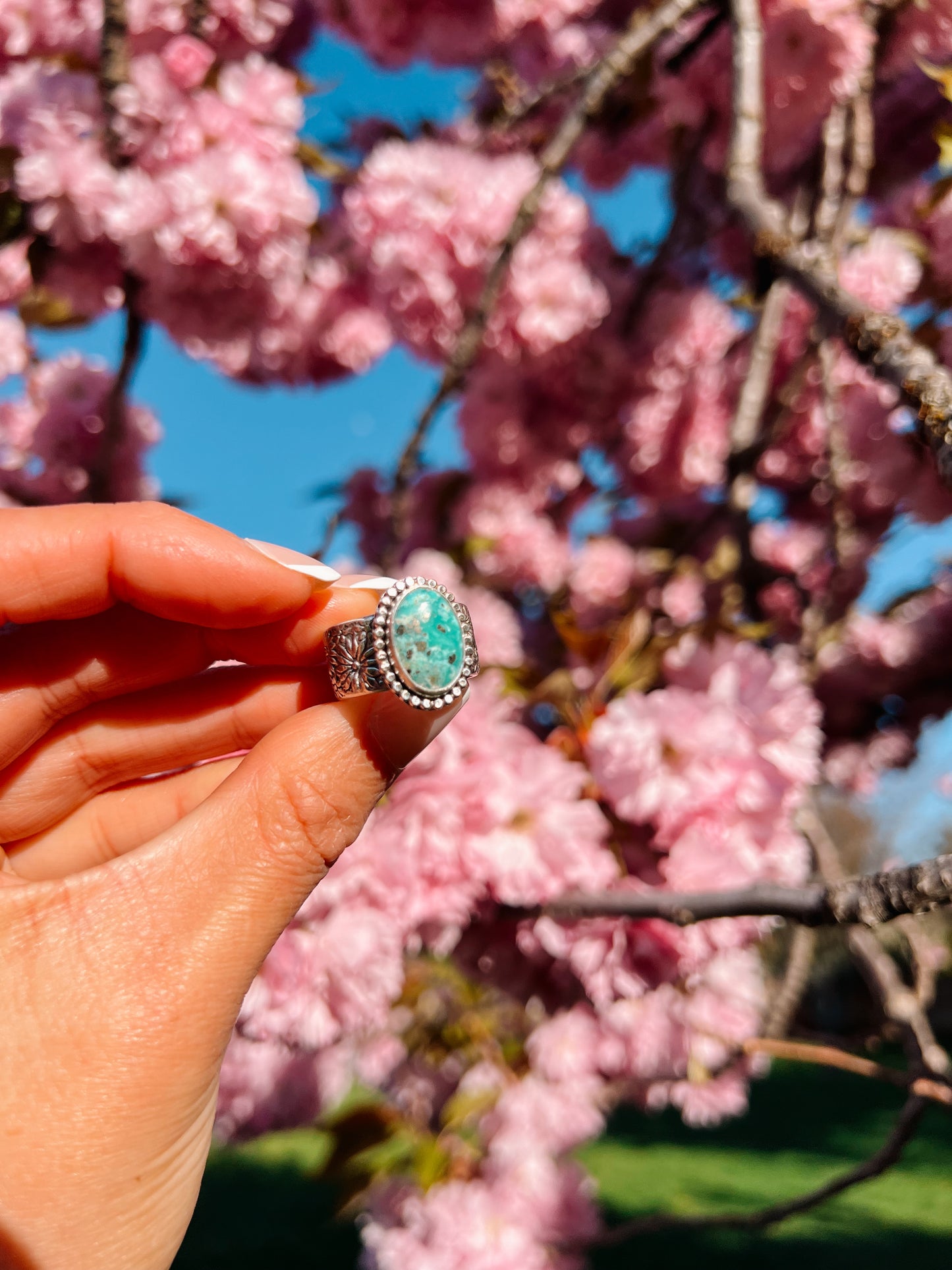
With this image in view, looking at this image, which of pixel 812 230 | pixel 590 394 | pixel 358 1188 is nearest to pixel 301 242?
pixel 590 394

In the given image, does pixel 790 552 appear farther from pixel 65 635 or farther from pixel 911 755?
pixel 65 635

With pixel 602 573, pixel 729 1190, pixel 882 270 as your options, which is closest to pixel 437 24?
pixel 882 270

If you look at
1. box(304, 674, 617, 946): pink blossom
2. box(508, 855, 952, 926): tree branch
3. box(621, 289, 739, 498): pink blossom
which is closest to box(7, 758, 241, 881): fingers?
box(304, 674, 617, 946): pink blossom

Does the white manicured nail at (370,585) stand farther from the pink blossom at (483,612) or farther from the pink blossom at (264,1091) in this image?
the pink blossom at (264,1091)

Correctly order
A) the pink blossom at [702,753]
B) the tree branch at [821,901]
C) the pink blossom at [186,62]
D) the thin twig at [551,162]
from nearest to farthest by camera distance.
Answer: the tree branch at [821,901] → the pink blossom at [702,753] → the thin twig at [551,162] → the pink blossom at [186,62]

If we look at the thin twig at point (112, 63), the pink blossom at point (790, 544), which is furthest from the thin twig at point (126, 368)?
the pink blossom at point (790, 544)
